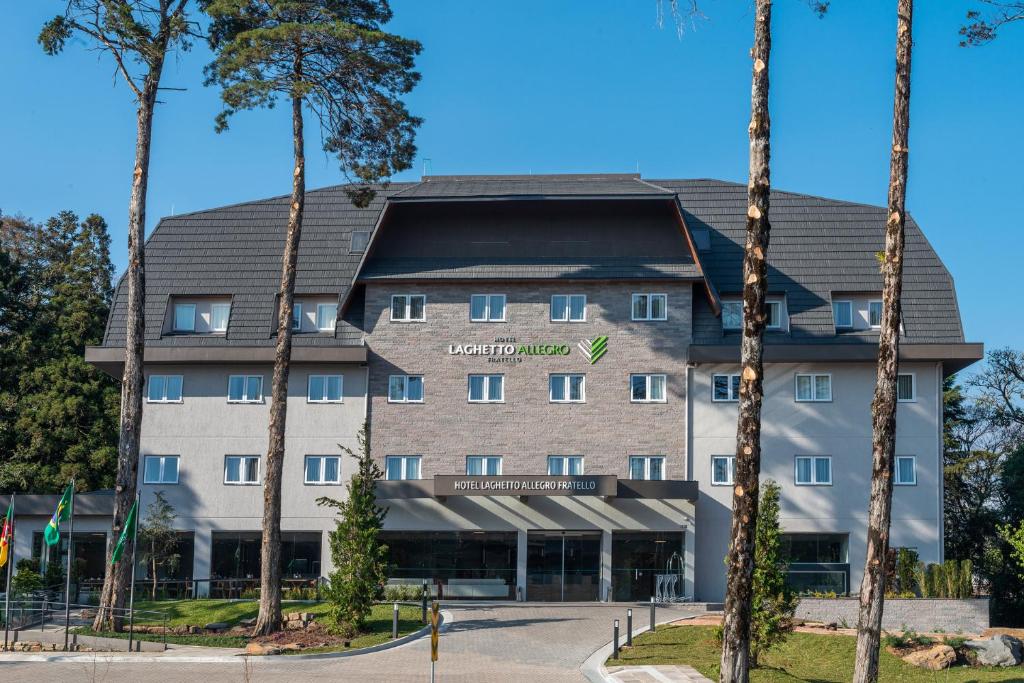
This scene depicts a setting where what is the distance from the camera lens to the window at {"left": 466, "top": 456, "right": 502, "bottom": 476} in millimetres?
39688

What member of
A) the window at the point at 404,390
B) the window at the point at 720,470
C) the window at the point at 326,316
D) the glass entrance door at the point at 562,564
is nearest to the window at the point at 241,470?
the window at the point at 326,316

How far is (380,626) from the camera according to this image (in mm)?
28766

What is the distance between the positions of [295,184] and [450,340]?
1113 cm

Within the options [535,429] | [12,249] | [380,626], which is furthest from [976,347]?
[12,249]

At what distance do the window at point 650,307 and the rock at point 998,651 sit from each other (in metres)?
16.4

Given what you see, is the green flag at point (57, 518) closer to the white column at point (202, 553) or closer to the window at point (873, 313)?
the white column at point (202, 553)

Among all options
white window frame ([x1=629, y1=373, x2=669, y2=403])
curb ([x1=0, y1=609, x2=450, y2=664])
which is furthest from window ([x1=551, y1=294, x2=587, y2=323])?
curb ([x1=0, y1=609, x2=450, y2=664])

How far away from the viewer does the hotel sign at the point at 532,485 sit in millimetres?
37312

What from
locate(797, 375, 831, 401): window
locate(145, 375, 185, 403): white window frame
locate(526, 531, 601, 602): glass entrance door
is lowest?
locate(526, 531, 601, 602): glass entrance door

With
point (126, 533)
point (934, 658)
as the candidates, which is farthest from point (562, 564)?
point (934, 658)

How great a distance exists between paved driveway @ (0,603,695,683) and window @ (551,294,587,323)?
12.3 meters

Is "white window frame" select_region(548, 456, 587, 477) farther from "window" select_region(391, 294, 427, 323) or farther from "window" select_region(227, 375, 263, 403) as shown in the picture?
"window" select_region(227, 375, 263, 403)

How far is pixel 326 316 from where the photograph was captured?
41312 mm

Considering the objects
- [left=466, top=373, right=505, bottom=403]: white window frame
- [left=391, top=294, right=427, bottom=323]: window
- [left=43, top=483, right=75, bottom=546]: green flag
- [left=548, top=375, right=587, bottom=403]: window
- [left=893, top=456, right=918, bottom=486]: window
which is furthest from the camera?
[left=391, top=294, right=427, bottom=323]: window
